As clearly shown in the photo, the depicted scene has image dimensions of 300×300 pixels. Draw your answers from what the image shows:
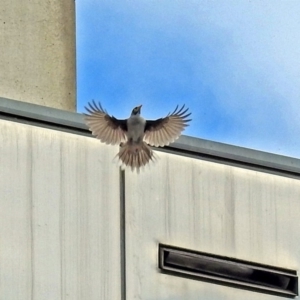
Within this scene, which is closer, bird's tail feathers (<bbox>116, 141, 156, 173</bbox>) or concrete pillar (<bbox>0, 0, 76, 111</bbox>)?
bird's tail feathers (<bbox>116, 141, 156, 173</bbox>)

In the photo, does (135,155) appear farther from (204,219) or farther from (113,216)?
(204,219)

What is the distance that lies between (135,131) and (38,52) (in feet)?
11.7

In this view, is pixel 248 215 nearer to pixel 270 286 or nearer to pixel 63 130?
pixel 270 286

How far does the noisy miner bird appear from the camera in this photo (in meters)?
9.92

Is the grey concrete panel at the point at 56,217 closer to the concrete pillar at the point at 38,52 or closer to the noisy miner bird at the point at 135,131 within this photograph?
the noisy miner bird at the point at 135,131

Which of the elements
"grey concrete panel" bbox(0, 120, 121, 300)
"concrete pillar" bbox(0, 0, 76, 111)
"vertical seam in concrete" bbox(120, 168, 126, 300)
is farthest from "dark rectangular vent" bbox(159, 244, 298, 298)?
"concrete pillar" bbox(0, 0, 76, 111)

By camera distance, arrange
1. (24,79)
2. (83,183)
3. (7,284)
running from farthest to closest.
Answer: (24,79) → (83,183) → (7,284)

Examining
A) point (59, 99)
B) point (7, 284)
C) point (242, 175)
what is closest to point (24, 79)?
point (59, 99)

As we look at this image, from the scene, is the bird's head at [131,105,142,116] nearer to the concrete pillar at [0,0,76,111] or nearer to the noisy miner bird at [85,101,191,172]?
the noisy miner bird at [85,101,191,172]

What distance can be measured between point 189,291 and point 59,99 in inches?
172

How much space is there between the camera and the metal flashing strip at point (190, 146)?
9680 millimetres

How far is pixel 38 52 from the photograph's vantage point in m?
13.9

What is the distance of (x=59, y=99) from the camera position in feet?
45.2

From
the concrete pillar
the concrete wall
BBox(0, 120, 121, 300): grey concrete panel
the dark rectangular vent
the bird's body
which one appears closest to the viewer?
BBox(0, 120, 121, 300): grey concrete panel
